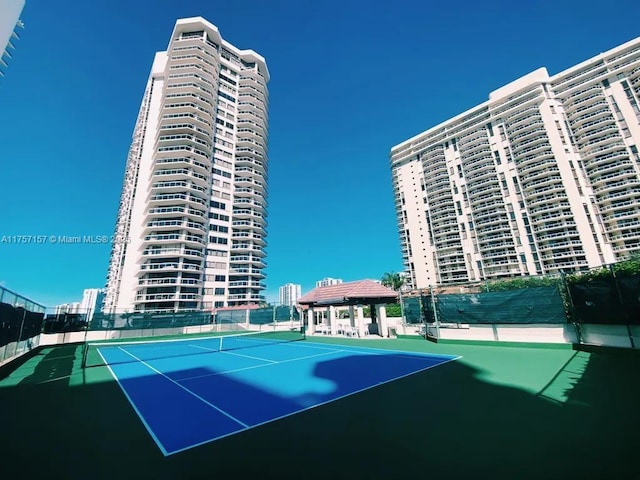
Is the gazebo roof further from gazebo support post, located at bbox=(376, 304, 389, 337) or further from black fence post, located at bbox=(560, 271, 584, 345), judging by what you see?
black fence post, located at bbox=(560, 271, 584, 345)

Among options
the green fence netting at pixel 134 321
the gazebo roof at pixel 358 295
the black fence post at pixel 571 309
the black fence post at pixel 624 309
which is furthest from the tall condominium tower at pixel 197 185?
the black fence post at pixel 624 309

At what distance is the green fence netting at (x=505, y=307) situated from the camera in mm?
12055

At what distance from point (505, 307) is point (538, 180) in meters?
62.2

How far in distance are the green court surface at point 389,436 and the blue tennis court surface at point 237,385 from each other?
41cm

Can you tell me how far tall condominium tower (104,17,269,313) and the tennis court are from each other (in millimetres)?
41106

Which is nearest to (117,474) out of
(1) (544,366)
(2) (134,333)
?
(1) (544,366)

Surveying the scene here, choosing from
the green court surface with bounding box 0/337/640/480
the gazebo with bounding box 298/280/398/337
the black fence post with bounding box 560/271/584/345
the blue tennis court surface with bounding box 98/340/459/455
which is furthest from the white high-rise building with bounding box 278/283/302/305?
the green court surface with bounding box 0/337/640/480

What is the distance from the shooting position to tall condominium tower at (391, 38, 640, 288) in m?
52.4

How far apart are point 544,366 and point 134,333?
3223cm

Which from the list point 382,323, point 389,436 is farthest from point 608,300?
point 382,323

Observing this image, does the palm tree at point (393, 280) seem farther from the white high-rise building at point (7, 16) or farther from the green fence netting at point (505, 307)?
the white high-rise building at point (7, 16)

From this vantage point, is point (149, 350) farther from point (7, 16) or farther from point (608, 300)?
point (608, 300)

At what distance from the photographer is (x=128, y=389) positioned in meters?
7.89

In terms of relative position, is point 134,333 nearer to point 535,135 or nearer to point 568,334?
point 568,334
